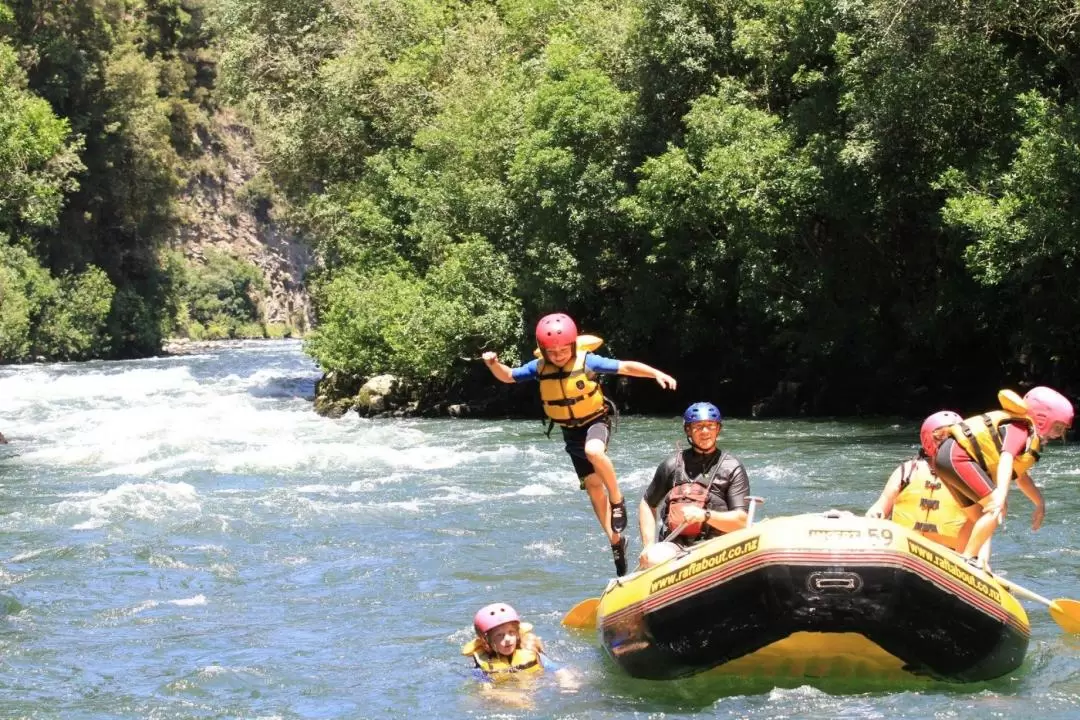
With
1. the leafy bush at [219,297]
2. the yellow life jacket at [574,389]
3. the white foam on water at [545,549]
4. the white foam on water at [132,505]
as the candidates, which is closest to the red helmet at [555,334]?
the yellow life jacket at [574,389]

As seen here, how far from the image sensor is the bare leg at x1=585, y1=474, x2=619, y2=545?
32.9ft

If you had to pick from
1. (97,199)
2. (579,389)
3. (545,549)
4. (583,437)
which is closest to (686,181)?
(545,549)

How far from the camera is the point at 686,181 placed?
25641 mm

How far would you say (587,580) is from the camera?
38.8 feet

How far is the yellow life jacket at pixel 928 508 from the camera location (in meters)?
8.95

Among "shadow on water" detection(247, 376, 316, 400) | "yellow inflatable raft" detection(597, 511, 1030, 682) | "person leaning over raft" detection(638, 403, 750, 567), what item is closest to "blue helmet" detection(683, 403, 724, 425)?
"person leaning over raft" detection(638, 403, 750, 567)

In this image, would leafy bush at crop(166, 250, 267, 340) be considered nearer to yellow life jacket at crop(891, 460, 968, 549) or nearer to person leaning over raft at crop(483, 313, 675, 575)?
person leaning over raft at crop(483, 313, 675, 575)

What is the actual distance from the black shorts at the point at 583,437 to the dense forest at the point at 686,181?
1088 centimetres

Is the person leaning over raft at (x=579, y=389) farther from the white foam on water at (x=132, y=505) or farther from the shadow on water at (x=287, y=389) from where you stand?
the shadow on water at (x=287, y=389)

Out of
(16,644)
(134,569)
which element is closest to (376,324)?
(134,569)

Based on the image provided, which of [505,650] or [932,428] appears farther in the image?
[932,428]

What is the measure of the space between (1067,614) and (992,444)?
1.34 metres

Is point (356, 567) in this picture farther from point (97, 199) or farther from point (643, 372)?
point (97, 199)

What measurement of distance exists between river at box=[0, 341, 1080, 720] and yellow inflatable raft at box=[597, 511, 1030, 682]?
19cm
